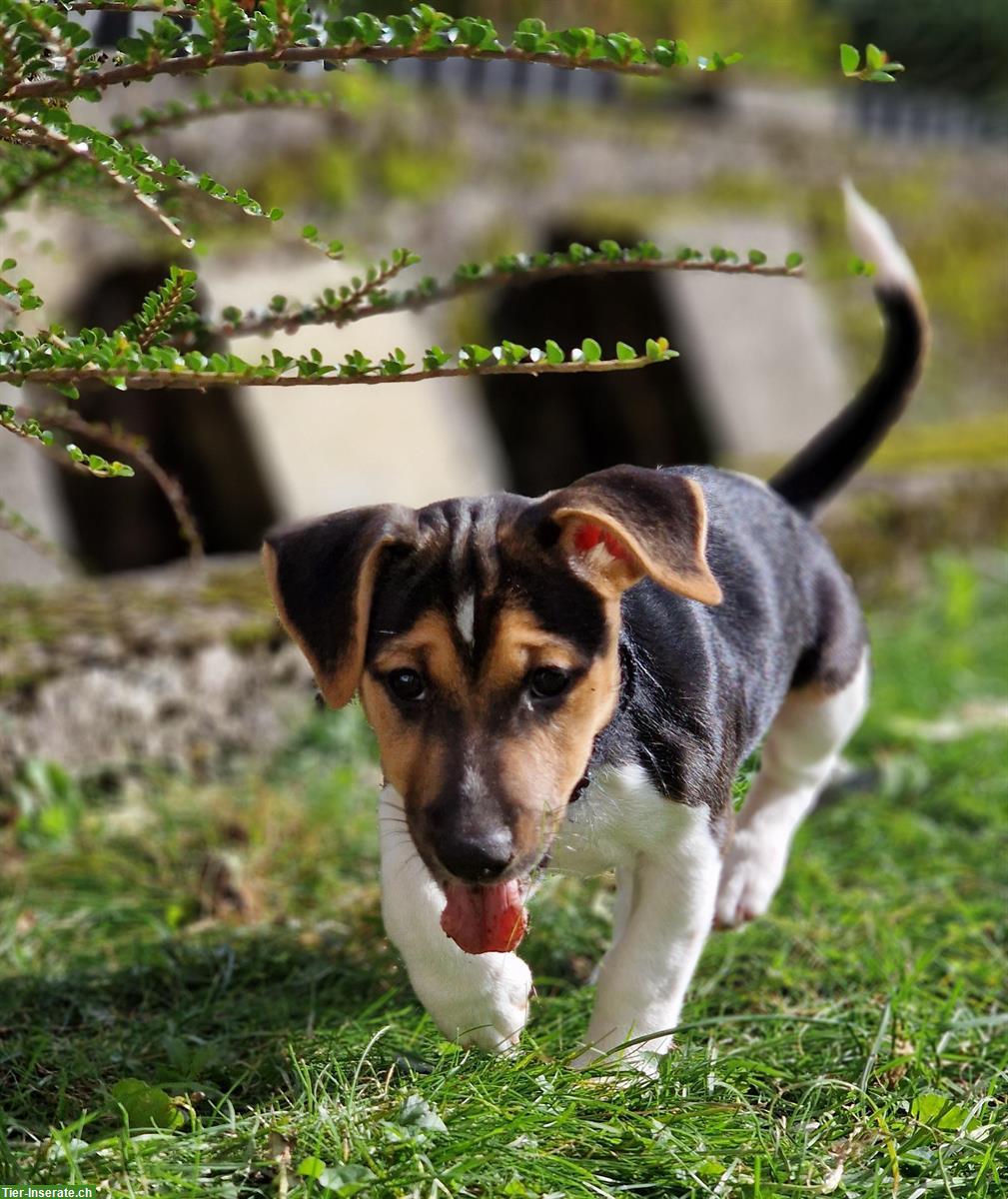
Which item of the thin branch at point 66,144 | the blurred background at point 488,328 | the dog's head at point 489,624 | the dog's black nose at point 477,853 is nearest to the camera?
the thin branch at point 66,144

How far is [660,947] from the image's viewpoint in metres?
2.77

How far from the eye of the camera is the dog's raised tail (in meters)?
4.06

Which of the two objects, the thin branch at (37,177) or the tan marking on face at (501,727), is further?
the thin branch at (37,177)

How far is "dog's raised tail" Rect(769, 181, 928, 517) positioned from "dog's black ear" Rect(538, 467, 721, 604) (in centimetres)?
161

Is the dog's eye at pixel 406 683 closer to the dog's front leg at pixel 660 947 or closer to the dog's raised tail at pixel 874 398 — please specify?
the dog's front leg at pixel 660 947

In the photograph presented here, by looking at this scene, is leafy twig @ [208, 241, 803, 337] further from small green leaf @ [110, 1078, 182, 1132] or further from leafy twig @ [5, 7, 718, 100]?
small green leaf @ [110, 1078, 182, 1132]

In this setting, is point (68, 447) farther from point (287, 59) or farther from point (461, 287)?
point (461, 287)

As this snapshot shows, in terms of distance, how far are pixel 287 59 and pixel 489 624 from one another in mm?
896

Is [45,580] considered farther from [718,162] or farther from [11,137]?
[718,162]

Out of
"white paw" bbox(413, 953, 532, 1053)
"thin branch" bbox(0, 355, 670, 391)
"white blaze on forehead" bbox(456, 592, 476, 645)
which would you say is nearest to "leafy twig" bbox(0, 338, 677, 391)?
"thin branch" bbox(0, 355, 670, 391)

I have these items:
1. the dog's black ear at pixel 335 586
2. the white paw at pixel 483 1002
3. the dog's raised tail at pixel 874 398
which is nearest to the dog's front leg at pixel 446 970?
the white paw at pixel 483 1002

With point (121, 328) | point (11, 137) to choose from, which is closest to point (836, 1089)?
point (121, 328)

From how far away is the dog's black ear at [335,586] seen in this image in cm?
248

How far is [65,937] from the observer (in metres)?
3.67
